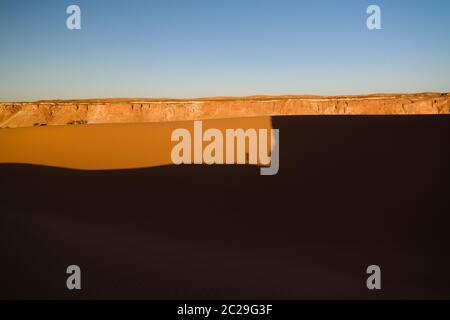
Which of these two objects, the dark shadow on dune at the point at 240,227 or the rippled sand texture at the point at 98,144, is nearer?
the dark shadow on dune at the point at 240,227

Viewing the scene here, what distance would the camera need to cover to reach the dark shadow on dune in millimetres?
3947

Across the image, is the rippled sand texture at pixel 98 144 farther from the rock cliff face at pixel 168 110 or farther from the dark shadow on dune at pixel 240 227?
the rock cliff face at pixel 168 110

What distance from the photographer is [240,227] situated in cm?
570

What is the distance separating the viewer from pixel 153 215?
626 cm

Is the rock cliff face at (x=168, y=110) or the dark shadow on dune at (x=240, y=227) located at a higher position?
the rock cliff face at (x=168, y=110)

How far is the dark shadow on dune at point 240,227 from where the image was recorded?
13.0 ft
